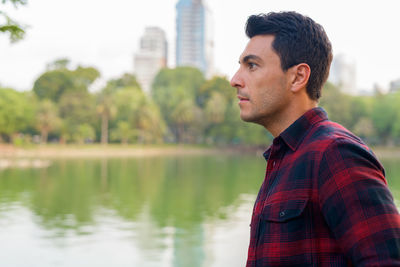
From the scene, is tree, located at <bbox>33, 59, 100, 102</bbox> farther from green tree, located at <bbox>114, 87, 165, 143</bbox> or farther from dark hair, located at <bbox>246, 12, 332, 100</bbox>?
dark hair, located at <bbox>246, 12, 332, 100</bbox>

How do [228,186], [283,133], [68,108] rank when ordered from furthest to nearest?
[68,108], [228,186], [283,133]

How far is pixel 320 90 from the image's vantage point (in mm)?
1193

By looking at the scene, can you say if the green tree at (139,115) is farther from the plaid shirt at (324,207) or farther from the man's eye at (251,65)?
the plaid shirt at (324,207)

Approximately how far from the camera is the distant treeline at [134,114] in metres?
41.6

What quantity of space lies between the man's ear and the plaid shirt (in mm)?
88

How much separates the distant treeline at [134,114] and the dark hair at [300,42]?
40778 mm

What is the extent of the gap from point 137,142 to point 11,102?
12.4 m

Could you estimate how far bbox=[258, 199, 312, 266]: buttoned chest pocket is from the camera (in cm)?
96

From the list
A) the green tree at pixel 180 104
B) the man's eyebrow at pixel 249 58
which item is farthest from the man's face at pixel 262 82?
the green tree at pixel 180 104

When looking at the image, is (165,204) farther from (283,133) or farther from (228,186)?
(283,133)

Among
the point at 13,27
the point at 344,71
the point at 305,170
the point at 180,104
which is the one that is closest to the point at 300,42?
the point at 305,170

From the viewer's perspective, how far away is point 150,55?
4806 inches

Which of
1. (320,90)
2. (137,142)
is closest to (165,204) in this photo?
(320,90)

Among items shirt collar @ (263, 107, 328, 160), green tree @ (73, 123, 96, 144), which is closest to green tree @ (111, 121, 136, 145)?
green tree @ (73, 123, 96, 144)
